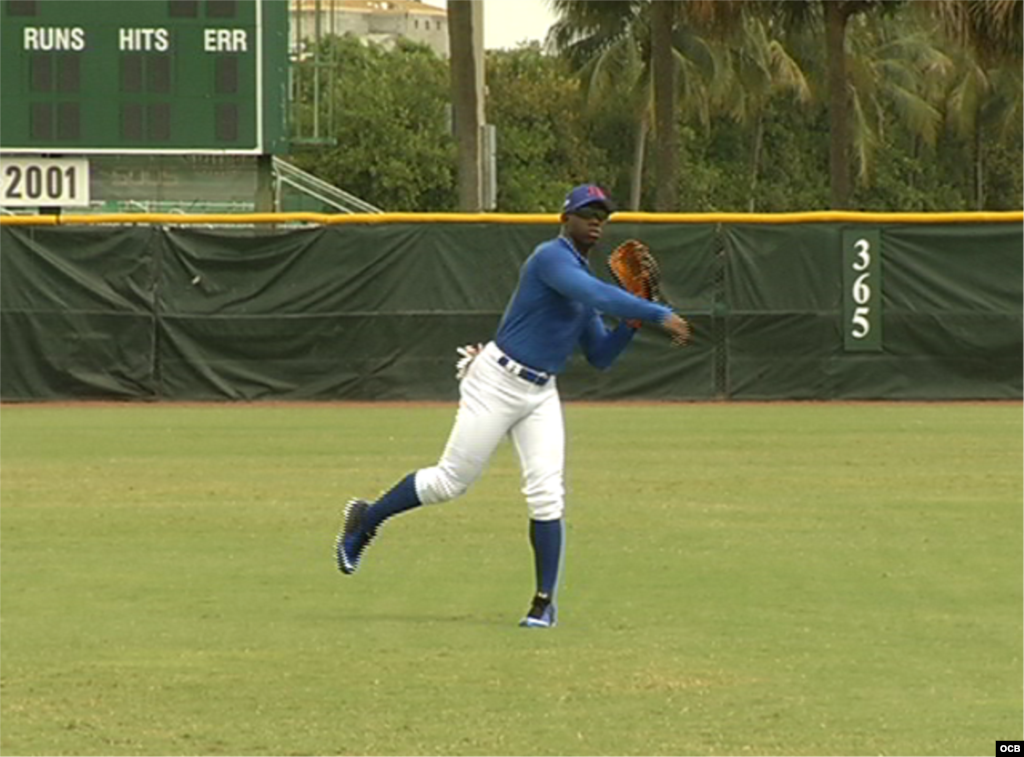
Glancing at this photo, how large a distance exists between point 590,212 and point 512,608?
5.72 feet

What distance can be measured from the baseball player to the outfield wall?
14.7 meters

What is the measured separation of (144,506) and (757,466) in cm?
479

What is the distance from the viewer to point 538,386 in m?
9.98

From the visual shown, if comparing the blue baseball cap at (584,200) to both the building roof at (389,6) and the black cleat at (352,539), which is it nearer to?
the black cleat at (352,539)

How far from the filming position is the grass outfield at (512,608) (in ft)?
25.2

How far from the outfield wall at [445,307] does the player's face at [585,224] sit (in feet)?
48.6

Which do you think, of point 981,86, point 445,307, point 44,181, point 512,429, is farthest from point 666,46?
point 981,86

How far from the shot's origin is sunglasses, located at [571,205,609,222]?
984 cm

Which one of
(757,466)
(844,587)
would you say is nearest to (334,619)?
(844,587)

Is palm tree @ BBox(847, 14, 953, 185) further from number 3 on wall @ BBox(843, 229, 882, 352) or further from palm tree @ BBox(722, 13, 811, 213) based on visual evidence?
number 3 on wall @ BBox(843, 229, 882, 352)

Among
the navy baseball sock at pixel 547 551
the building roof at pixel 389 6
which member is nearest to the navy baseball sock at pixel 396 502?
the navy baseball sock at pixel 547 551

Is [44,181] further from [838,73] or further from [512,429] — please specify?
[512,429]

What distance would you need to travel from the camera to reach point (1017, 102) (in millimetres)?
74812

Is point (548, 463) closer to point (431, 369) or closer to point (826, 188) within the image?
point (431, 369)
